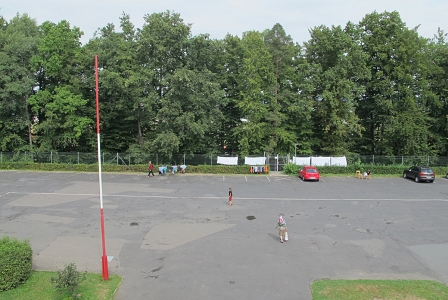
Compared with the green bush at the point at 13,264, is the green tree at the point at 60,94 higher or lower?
higher

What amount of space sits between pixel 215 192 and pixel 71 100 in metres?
24.3

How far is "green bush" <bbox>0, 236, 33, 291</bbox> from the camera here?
10164 mm

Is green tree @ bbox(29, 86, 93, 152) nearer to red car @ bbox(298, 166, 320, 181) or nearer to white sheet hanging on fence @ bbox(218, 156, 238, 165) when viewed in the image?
white sheet hanging on fence @ bbox(218, 156, 238, 165)

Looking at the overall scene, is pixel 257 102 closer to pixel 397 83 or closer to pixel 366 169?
pixel 366 169

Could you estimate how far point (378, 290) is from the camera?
409 inches

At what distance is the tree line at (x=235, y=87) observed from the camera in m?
37.5

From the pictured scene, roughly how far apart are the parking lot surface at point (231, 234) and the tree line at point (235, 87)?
42.1 ft

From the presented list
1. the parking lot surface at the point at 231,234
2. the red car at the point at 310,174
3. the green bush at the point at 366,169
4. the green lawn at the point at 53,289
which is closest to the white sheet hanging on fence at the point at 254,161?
the green bush at the point at 366,169

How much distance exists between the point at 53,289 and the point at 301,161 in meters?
31.1

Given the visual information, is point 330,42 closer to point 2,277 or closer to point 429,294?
point 429,294

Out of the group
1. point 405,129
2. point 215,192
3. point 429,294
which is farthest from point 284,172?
point 429,294

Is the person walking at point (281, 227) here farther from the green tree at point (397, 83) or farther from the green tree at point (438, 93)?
the green tree at point (438, 93)

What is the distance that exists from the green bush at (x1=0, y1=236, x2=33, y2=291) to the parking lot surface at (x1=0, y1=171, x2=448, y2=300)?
1.54 m

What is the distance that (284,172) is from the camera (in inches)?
1425
